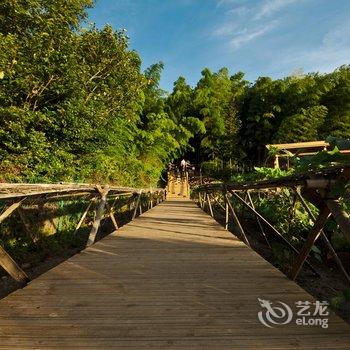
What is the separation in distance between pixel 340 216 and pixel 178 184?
25273mm

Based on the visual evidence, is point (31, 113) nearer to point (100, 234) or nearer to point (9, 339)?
point (100, 234)

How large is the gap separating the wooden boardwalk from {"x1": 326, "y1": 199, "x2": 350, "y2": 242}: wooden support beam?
55cm

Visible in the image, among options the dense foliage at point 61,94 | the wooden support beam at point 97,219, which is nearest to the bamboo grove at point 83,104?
the dense foliage at point 61,94

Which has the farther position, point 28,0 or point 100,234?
point 100,234

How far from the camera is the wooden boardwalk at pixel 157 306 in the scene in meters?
1.85

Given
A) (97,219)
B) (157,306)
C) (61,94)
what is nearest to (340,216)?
(157,306)

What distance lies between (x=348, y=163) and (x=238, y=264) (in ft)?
6.18

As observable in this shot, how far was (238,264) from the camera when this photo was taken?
3.58 metres

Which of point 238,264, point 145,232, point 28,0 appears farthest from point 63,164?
point 238,264

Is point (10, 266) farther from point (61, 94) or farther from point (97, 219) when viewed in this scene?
point (61, 94)

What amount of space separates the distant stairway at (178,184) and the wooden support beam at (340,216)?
77.3 ft

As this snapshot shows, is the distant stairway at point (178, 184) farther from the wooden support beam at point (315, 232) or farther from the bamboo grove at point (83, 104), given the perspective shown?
the wooden support beam at point (315, 232)

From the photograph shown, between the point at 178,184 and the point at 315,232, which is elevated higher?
the point at 315,232

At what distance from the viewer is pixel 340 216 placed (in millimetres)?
2117
